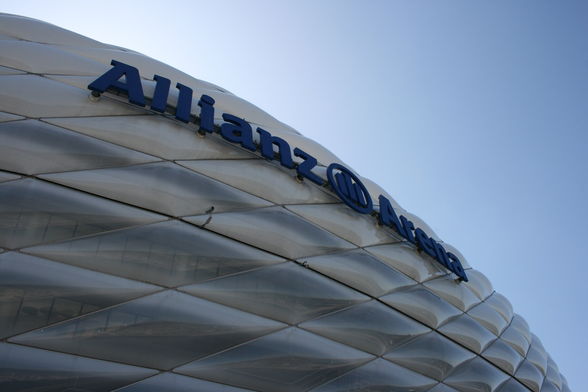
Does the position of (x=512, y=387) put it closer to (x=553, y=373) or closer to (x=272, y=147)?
(x=553, y=373)

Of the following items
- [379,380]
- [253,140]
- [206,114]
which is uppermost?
[206,114]

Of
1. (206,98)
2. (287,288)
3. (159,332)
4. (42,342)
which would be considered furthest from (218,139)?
(42,342)

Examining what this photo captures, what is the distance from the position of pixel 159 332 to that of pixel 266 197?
381 cm

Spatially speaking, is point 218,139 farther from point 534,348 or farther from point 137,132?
point 534,348

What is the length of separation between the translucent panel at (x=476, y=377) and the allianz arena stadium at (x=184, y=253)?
0.16ft

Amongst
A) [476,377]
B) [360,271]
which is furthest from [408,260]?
[476,377]

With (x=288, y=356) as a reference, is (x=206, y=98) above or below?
above

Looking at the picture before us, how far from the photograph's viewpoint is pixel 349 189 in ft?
41.5

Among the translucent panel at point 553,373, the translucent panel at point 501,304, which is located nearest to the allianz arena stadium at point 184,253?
the translucent panel at point 501,304

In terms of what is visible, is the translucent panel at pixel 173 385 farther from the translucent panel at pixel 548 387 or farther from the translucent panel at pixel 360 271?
the translucent panel at pixel 548 387

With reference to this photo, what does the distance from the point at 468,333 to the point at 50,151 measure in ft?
35.9

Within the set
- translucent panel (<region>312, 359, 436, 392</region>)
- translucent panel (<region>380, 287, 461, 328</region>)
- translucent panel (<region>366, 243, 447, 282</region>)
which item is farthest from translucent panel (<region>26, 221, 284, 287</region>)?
translucent panel (<region>366, 243, 447, 282</region>)

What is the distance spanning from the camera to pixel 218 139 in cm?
1095

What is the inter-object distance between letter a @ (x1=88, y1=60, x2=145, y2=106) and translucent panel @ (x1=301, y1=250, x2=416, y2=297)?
500 centimetres
